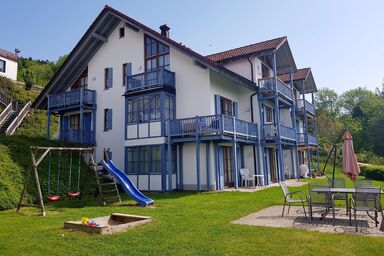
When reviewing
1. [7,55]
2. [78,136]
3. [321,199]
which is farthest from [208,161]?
[7,55]

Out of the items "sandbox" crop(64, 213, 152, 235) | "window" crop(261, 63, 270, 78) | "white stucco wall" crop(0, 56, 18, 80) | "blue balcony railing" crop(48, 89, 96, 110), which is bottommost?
"sandbox" crop(64, 213, 152, 235)

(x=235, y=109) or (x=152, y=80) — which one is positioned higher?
(x=152, y=80)

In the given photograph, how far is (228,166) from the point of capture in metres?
19.4

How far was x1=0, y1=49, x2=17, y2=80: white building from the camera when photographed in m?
40.9

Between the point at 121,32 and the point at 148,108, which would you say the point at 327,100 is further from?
the point at 148,108

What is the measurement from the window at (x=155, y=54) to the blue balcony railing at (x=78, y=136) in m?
6.05

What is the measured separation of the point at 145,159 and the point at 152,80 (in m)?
4.55

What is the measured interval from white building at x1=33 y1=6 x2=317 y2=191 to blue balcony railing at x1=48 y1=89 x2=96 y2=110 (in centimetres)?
7

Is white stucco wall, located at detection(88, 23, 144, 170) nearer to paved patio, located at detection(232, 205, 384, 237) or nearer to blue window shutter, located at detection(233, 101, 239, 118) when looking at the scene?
blue window shutter, located at detection(233, 101, 239, 118)

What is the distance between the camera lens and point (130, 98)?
64.1ft

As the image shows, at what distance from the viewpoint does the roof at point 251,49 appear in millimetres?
20766

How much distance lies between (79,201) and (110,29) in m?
13.6

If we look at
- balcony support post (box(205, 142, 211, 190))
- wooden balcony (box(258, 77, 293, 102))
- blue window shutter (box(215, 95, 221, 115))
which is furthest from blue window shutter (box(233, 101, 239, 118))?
balcony support post (box(205, 142, 211, 190))

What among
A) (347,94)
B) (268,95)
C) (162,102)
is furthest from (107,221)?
(347,94)
